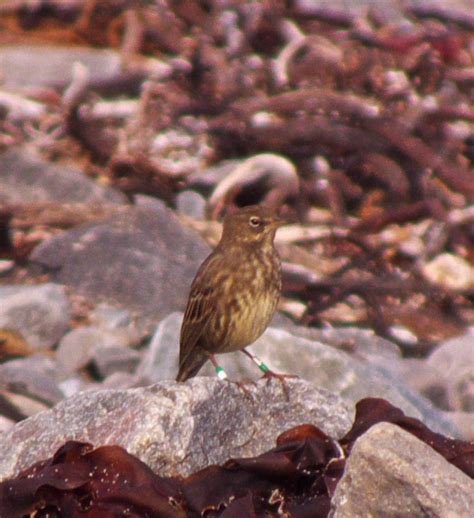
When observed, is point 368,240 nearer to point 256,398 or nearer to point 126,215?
point 126,215

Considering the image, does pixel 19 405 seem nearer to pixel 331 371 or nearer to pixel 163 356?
pixel 163 356

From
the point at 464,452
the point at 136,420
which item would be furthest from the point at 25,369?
the point at 464,452

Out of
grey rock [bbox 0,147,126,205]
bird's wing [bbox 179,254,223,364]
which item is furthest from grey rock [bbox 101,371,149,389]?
grey rock [bbox 0,147,126,205]

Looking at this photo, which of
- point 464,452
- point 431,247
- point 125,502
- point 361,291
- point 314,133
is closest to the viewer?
point 125,502

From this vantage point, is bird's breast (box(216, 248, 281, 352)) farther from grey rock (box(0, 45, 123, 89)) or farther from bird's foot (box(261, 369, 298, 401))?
grey rock (box(0, 45, 123, 89))

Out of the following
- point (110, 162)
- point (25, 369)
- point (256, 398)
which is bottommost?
point (110, 162)

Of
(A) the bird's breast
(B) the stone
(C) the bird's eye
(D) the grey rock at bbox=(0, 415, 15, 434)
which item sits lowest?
(B) the stone

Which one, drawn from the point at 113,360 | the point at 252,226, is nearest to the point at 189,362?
the point at 252,226
